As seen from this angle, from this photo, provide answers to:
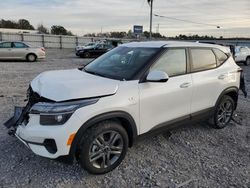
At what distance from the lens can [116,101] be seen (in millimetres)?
3246

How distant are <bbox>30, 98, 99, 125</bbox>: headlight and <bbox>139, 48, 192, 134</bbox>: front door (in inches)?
37.7

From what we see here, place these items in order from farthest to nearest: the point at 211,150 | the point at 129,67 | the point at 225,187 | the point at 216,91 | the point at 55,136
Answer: the point at 216,91
the point at 211,150
the point at 129,67
the point at 225,187
the point at 55,136

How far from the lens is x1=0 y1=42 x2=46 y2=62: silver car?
1717cm

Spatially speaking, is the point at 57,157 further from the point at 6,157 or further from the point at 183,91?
the point at 183,91

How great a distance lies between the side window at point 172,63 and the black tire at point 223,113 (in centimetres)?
127

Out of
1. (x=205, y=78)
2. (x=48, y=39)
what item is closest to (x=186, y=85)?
(x=205, y=78)

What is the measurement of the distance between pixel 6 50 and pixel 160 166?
16.5 m

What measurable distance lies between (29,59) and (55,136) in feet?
53.4

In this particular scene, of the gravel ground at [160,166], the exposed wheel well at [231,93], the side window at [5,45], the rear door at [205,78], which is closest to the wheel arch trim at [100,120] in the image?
the gravel ground at [160,166]

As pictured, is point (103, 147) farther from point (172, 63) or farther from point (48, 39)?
point (48, 39)

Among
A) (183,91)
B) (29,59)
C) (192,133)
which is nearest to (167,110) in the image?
(183,91)

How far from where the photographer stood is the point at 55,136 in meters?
2.94

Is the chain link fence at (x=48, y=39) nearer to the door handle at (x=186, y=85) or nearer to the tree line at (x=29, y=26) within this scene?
the tree line at (x=29, y=26)

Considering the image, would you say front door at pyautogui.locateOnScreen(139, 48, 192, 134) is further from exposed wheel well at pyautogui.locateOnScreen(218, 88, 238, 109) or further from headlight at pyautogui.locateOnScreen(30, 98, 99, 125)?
exposed wheel well at pyautogui.locateOnScreen(218, 88, 238, 109)
